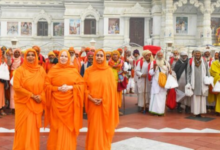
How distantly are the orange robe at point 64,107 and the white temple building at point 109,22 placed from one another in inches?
776

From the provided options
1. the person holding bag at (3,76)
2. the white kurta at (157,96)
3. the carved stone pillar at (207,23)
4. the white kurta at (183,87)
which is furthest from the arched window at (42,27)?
the white kurta at (157,96)

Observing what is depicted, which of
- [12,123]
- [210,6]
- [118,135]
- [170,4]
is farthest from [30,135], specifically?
[210,6]

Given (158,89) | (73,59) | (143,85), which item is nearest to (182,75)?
(158,89)

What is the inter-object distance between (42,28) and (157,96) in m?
22.3

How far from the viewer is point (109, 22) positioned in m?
25.7

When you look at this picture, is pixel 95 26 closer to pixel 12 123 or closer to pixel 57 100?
pixel 12 123

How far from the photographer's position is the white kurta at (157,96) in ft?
27.0

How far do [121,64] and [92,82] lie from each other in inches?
132

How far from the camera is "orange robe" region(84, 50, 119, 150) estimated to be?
452cm

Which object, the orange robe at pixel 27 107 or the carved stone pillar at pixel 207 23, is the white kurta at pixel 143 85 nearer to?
the orange robe at pixel 27 107

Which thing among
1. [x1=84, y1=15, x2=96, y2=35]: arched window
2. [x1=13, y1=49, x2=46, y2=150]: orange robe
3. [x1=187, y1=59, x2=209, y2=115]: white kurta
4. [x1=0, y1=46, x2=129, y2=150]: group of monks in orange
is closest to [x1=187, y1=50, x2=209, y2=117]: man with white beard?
[x1=187, y1=59, x2=209, y2=115]: white kurta

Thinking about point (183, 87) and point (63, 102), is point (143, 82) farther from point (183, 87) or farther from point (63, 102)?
point (63, 102)

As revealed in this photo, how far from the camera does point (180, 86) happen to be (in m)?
9.01

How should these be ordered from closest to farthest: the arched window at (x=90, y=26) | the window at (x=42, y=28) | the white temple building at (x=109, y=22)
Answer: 1. the white temple building at (x=109, y=22)
2. the arched window at (x=90, y=26)
3. the window at (x=42, y=28)
